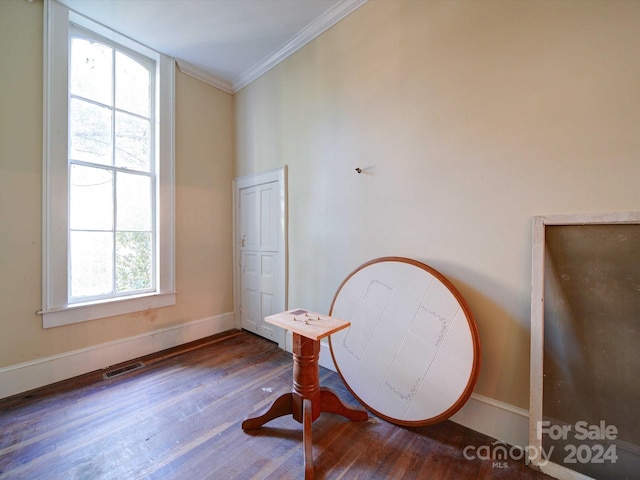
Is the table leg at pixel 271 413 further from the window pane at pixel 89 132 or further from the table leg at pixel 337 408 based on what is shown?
the window pane at pixel 89 132

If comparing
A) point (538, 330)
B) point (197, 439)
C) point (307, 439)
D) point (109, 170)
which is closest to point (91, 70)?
point (109, 170)

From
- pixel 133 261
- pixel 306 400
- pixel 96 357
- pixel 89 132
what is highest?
pixel 89 132

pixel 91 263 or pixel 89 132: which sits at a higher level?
pixel 89 132

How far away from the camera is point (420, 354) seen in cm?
168

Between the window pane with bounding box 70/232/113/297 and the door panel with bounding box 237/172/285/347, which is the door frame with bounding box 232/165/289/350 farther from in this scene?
the window pane with bounding box 70/232/113/297

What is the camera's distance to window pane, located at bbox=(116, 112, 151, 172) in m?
2.69

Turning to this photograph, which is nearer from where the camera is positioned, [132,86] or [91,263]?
[91,263]

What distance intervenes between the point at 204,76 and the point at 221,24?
37.0 inches

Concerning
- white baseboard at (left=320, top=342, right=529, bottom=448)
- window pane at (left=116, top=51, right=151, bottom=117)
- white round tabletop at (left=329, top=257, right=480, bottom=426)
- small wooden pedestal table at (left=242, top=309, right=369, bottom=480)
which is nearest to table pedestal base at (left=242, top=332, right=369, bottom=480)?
small wooden pedestal table at (left=242, top=309, right=369, bottom=480)

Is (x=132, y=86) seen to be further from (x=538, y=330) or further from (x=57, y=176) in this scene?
(x=538, y=330)

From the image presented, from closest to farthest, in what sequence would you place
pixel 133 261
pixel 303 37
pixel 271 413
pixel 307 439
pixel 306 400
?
pixel 307 439
pixel 306 400
pixel 271 413
pixel 303 37
pixel 133 261

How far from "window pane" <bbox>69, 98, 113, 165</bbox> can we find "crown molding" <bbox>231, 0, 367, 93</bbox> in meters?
1.63

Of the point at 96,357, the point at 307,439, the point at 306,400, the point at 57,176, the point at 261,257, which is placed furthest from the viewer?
the point at 261,257

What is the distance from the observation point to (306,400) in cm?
155
